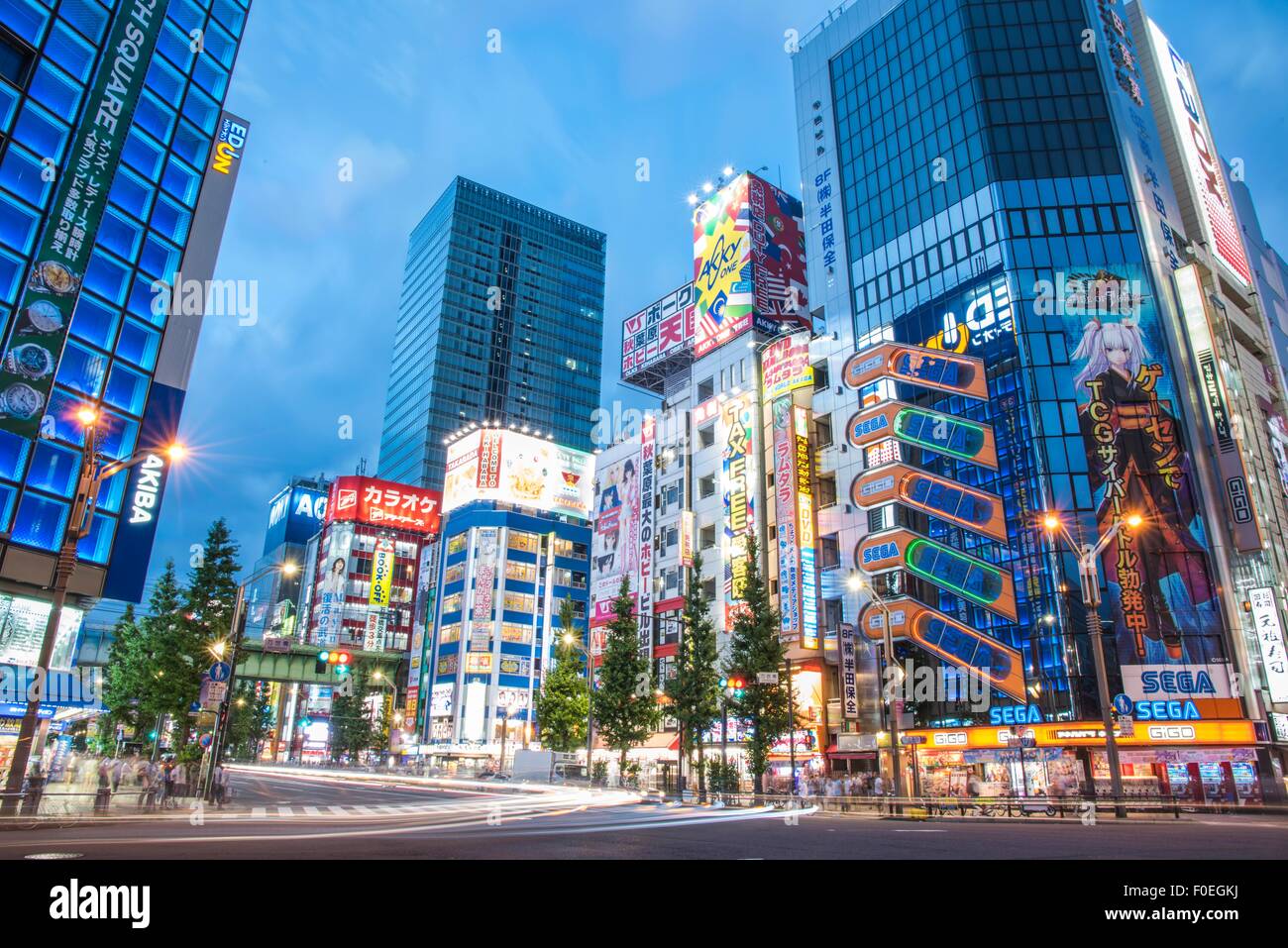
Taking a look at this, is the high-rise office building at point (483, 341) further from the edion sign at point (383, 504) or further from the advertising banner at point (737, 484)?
the advertising banner at point (737, 484)

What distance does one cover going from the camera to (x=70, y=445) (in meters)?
39.2

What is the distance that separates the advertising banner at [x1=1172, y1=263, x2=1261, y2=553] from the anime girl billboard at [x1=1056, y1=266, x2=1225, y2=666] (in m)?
2.44

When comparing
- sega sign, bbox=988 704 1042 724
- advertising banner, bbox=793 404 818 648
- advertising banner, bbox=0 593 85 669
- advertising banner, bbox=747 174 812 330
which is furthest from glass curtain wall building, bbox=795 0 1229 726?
advertising banner, bbox=0 593 85 669

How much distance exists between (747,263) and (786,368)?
42.5 ft

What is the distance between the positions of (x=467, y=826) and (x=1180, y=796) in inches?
1465

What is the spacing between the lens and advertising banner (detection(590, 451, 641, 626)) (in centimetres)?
7369

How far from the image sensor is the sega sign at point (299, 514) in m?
155

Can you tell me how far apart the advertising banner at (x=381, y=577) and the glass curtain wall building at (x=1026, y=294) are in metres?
89.7

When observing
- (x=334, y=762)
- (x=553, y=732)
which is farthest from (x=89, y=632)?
(x=553, y=732)

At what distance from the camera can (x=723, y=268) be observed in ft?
236

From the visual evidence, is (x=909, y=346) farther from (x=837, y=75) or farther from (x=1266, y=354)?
(x=1266, y=354)

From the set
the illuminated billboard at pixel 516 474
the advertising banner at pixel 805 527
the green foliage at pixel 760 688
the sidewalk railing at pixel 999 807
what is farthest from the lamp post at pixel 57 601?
the illuminated billboard at pixel 516 474

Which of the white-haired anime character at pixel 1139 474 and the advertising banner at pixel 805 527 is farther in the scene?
the advertising banner at pixel 805 527

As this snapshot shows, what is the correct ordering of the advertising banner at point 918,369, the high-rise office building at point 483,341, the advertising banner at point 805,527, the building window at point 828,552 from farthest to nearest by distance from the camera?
the high-rise office building at point 483,341, the building window at point 828,552, the advertising banner at point 805,527, the advertising banner at point 918,369
